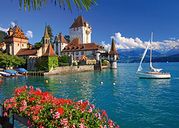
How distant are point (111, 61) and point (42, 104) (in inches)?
4049

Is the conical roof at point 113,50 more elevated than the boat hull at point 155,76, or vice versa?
the conical roof at point 113,50

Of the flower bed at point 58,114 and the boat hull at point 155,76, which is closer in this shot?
the flower bed at point 58,114

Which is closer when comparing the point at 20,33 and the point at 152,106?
the point at 152,106

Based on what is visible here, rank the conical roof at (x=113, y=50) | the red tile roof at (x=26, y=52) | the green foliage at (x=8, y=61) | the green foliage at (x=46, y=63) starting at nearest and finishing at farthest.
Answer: the green foliage at (x=8, y=61) < the green foliage at (x=46, y=63) < the red tile roof at (x=26, y=52) < the conical roof at (x=113, y=50)

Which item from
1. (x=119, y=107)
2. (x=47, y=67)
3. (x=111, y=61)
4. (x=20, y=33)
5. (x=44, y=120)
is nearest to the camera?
(x=44, y=120)

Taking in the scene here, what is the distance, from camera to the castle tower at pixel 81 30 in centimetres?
12225

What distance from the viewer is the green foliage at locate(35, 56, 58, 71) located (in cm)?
7625

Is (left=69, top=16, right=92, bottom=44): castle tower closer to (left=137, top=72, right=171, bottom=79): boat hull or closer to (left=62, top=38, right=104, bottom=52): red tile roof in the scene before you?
(left=62, top=38, right=104, bottom=52): red tile roof

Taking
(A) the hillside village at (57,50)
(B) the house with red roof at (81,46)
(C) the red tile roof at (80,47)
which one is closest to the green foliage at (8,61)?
(A) the hillside village at (57,50)

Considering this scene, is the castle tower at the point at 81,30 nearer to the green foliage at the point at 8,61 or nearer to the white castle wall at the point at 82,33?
the white castle wall at the point at 82,33

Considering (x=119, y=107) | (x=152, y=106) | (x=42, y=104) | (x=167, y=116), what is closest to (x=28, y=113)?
(x=42, y=104)

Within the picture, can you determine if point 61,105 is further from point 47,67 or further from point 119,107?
point 47,67

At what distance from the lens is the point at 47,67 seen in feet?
251

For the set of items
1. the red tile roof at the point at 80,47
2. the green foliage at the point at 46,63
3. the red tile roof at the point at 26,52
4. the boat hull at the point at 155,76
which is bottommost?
the boat hull at the point at 155,76
